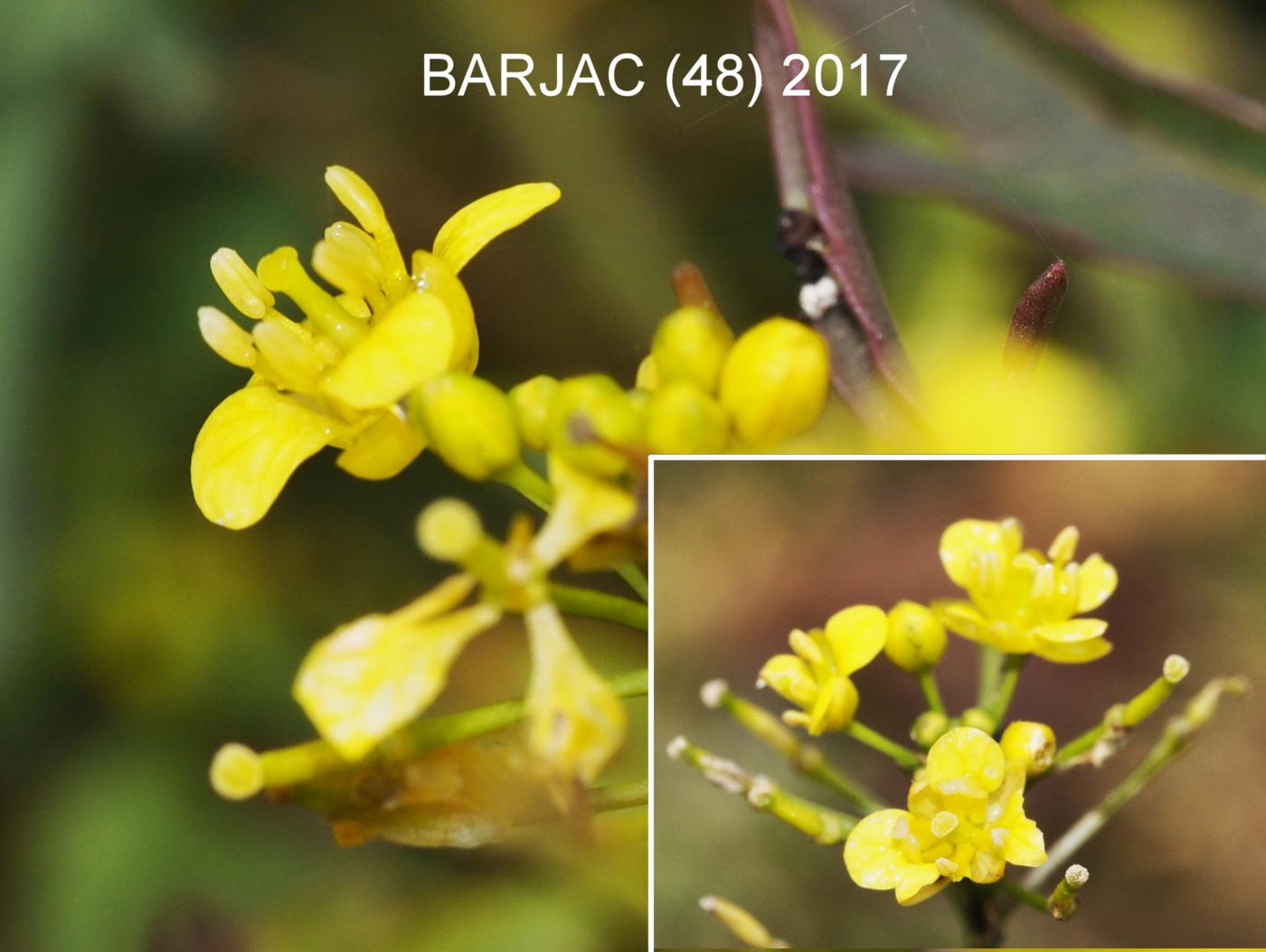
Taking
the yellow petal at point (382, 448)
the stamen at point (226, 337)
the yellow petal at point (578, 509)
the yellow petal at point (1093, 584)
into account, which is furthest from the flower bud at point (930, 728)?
the stamen at point (226, 337)

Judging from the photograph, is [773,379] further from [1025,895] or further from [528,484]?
[1025,895]

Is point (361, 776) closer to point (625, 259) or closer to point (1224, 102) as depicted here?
point (625, 259)

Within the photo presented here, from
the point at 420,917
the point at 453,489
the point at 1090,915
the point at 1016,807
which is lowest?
the point at 420,917

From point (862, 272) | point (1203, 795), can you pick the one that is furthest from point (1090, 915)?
point (862, 272)

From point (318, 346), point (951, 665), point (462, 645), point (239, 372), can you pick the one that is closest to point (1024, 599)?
point (951, 665)

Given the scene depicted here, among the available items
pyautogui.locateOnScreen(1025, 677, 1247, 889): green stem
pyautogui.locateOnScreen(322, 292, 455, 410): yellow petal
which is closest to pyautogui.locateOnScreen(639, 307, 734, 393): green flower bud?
pyautogui.locateOnScreen(322, 292, 455, 410): yellow petal

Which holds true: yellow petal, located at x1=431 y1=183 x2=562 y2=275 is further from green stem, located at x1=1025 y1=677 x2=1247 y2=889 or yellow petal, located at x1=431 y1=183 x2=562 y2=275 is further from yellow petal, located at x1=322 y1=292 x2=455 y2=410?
green stem, located at x1=1025 y1=677 x2=1247 y2=889
